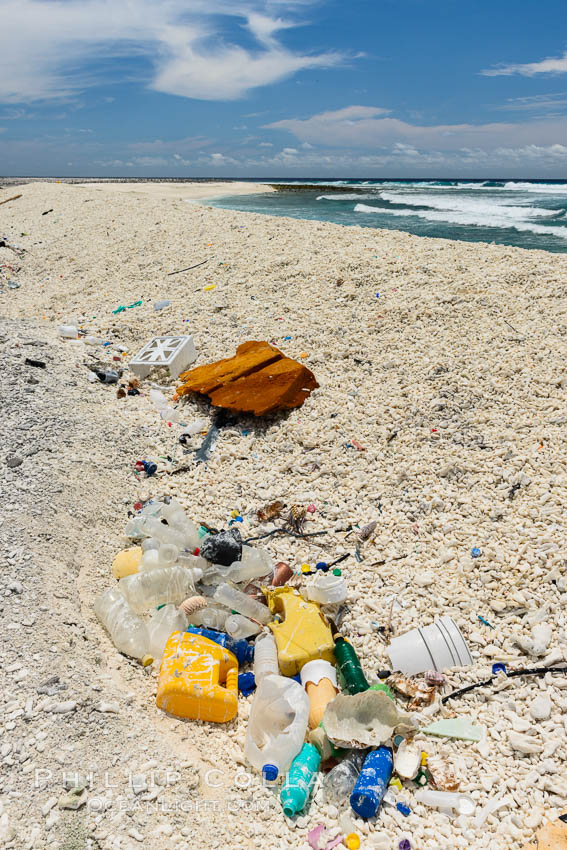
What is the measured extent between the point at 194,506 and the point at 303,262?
17.0 feet

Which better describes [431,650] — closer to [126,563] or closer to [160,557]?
[160,557]

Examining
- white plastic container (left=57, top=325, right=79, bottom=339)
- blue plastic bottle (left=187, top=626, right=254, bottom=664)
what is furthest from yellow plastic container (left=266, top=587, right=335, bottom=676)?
white plastic container (left=57, top=325, right=79, bottom=339)

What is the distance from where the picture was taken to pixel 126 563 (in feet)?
11.0

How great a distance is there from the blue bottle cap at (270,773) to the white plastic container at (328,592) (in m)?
1.01

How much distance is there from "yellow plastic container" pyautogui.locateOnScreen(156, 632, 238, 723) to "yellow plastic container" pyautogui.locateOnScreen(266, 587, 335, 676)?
0.97 ft

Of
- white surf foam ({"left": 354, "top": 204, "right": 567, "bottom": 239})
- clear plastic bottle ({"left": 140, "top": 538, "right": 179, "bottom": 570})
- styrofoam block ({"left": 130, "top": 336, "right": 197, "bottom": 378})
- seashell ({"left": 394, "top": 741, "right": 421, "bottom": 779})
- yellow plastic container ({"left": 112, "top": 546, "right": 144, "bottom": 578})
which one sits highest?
white surf foam ({"left": 354, "top": 204, "right": 567, "bottom": 239})

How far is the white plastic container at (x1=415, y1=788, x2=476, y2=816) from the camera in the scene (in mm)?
2070

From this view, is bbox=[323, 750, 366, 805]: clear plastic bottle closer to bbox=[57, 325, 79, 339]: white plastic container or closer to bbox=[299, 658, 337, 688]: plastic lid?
bbox=[299, 658, 337, 688]: plastic lid

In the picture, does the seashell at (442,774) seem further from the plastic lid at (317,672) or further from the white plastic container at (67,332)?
the white plastic container at (67,332)

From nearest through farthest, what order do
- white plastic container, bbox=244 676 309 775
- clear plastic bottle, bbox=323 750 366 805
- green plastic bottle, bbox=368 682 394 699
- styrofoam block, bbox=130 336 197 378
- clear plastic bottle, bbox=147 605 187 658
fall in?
clear plastic bottle, bbox=323 750 366 805, white plastic container, bbox=244 676 309 775, green plastic bottle, bbox=368 682 394 699, clear plastic bottle, bbox=147 605 187 658, styrofoam block, bbox=130 336 197 378

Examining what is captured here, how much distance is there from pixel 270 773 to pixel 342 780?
300 mm

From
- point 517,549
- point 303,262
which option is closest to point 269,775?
point 517,549

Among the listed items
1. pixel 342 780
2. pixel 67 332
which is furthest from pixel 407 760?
pixel 67 332

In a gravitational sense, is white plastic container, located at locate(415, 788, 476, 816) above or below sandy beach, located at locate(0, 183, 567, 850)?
below
